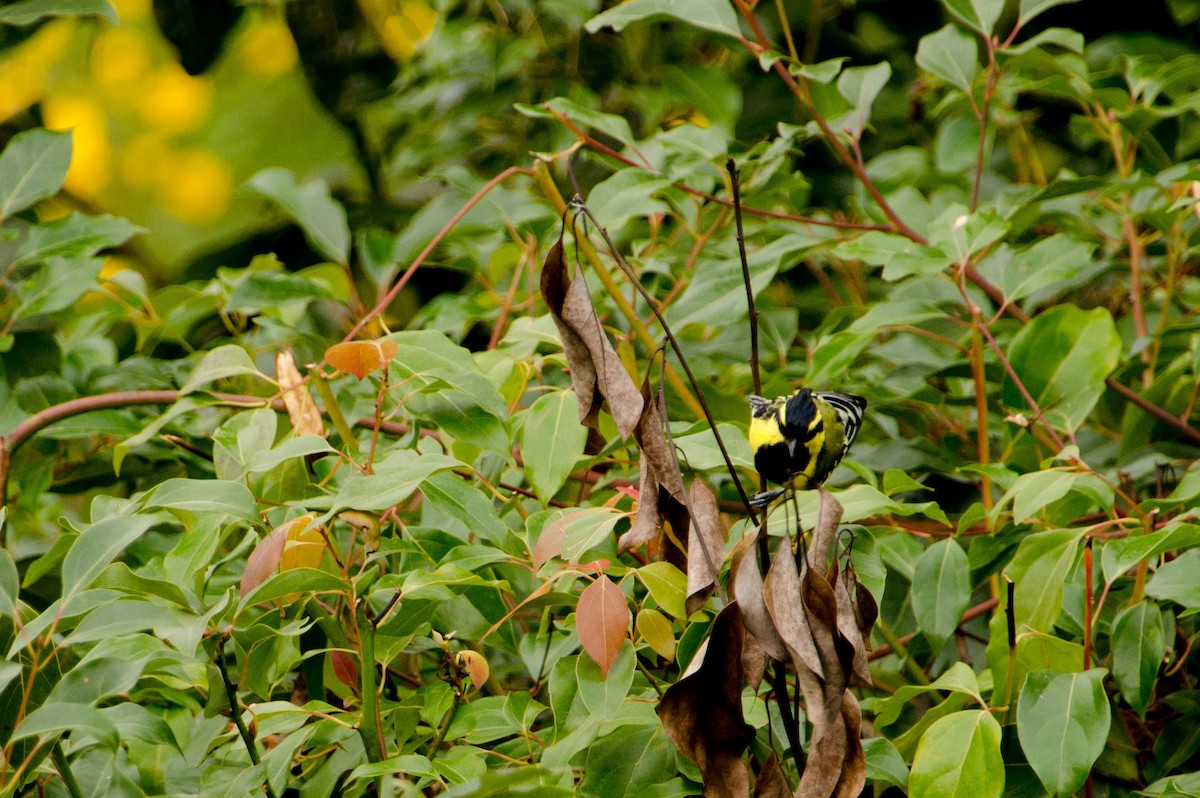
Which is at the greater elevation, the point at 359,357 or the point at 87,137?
the point at 359,357

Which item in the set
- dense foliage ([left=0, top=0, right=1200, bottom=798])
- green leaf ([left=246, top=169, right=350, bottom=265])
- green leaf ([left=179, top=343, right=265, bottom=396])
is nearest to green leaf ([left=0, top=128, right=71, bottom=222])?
dense foliage ([left=0, top=0, right=1200, bottom=798])

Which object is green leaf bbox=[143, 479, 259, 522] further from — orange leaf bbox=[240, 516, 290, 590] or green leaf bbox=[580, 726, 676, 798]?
green leaf bbox=[580, 726, 676, 798]

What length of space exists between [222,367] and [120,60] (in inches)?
87.0

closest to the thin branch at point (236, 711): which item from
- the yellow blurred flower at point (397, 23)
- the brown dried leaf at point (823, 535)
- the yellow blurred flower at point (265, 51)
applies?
the brown dried leaf at point (823, 535)

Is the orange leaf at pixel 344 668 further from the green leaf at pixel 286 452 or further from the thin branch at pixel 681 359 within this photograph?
the thin branch at pixel 681 359

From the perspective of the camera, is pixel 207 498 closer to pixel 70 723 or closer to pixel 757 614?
pixel 70 723

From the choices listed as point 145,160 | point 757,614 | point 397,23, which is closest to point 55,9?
point 757,614

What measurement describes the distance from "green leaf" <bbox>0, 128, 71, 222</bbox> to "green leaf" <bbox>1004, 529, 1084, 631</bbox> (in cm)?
93

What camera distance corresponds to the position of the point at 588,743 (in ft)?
1.89

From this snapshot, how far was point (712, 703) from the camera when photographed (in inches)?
20.7

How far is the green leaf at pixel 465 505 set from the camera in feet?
2.15

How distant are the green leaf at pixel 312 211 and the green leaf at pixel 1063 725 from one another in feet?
2.32

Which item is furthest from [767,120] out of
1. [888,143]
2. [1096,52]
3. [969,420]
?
[969,420]

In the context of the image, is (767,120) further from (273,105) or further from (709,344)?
(273,105)
